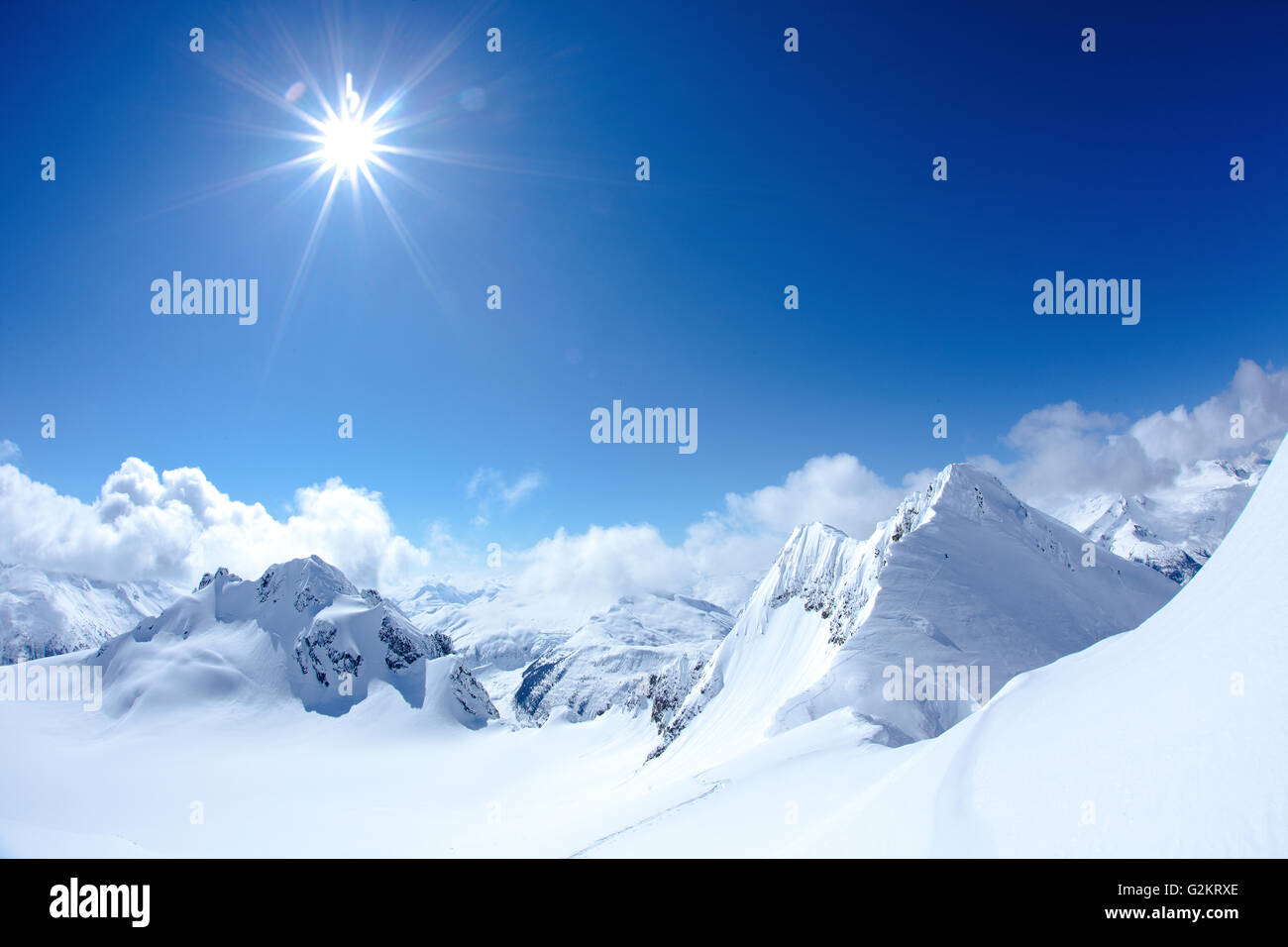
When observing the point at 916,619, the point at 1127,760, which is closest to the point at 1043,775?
the point at 1127,760

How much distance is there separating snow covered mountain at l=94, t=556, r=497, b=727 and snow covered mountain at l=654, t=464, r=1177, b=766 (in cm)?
9505

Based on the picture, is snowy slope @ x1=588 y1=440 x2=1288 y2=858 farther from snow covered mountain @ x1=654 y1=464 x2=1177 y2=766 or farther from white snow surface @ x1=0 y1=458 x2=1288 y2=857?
snow covered mountain @ x1=654 y1=464 x2=1177 y2=766

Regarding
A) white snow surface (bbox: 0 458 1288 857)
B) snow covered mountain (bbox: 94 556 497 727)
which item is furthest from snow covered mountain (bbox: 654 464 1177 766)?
snow covered mountain (bbox: 94 556 497 727)

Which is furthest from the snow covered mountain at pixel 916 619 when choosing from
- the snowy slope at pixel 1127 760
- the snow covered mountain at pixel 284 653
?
the snow covered mountain at pixel 284 653

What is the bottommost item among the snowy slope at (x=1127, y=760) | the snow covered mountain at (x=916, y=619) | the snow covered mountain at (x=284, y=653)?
the snow covered mountain at (x=284, y=653)

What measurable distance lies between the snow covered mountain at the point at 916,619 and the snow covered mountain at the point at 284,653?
95.1 meters

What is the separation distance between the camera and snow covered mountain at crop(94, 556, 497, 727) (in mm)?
150250

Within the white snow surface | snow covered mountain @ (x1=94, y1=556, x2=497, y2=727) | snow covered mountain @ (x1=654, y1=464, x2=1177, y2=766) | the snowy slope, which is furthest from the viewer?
snow covered mountain @ (x1=94, y1=556, x2=497, y2=727)

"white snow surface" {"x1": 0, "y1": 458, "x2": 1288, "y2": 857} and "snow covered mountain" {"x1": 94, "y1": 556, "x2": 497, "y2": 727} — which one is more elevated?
"white snow surface" {"x1": 0, "y1": 458, "x2": 1288, "y2": 857}

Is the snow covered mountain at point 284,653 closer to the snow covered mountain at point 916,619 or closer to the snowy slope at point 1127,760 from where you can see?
the snow covered mountain at point 916,619

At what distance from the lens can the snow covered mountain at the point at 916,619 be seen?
1986 inches

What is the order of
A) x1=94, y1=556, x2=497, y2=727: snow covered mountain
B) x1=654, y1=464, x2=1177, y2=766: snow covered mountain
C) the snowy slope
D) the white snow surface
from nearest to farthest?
the snowy slope
the white snow surface
x1=654, y1=464, x2=1177, y2=766: snow covered mountain
x1=94, y1=556, x2=497, y2=727: snow covered mountain
